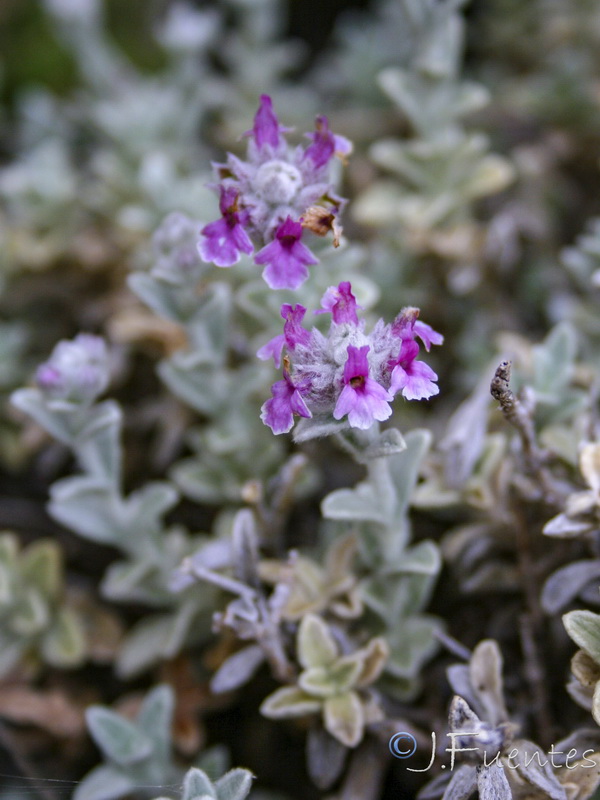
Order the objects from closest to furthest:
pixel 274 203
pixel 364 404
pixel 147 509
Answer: pixel 364 404, pixel 274 203, pixel 147 509

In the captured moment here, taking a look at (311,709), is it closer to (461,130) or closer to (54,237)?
(54,237)

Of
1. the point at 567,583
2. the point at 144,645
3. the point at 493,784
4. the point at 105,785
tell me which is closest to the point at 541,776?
the point at 493,784

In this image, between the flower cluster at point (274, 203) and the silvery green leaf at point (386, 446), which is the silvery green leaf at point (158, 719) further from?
the flower cluster at point (274, 203)

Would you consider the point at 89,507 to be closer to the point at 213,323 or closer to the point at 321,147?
the point at 213,323

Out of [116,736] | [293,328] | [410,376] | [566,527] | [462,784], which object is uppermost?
[293,328]

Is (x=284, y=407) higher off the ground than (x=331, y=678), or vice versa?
(x=284, y=407)

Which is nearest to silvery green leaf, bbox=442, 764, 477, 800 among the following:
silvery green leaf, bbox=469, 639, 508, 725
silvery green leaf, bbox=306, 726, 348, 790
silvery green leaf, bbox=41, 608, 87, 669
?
silvery green leaf, bbox=469, 639, 508, 725

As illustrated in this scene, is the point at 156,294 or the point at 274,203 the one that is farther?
the point at 156,294

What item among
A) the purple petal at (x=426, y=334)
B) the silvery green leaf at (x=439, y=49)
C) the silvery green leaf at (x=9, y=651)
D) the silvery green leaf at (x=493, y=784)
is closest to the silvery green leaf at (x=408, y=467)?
the purple petal at (x=426, y=334)
